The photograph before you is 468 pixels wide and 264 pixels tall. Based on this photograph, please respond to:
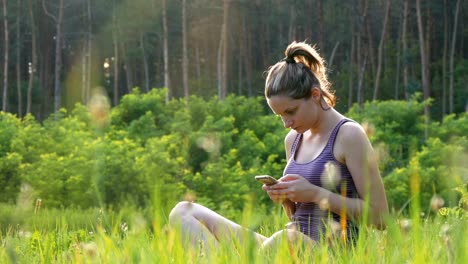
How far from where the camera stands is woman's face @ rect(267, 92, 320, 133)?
358cm

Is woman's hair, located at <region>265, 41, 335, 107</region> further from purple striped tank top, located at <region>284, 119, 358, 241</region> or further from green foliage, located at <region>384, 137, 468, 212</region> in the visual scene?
green foliage, located at <region>384, 137, 468, 212</region>

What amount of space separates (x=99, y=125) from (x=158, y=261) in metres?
0.43

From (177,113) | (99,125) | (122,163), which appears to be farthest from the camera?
(177,113)

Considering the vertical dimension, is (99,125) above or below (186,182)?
above

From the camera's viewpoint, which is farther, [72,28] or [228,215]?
[72,28]

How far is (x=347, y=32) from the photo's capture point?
154ft

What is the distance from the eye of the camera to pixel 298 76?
362 cm

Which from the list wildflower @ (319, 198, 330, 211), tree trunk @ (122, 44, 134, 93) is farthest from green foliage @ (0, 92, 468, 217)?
tree trunk @ (122, 44, 134, 93)

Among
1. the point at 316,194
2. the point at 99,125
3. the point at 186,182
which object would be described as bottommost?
the point at 186,182

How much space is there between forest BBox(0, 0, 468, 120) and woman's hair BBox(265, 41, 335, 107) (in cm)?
3452

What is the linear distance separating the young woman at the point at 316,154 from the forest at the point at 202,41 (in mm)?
34519

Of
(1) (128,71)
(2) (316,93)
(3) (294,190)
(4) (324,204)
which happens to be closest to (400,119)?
(2) (316,93)

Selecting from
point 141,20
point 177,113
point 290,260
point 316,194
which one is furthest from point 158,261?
point 141,20

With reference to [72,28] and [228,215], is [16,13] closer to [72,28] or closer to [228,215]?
[72,28]
